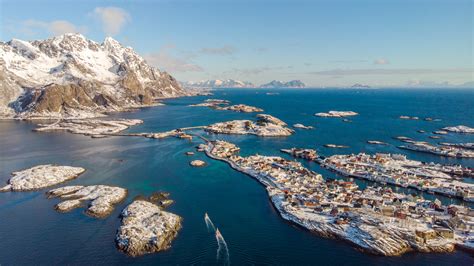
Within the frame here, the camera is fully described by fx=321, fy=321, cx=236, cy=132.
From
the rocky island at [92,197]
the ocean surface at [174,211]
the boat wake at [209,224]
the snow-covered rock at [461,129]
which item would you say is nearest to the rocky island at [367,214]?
the ocean surface at [174,211]

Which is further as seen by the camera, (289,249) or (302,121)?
(302,121)

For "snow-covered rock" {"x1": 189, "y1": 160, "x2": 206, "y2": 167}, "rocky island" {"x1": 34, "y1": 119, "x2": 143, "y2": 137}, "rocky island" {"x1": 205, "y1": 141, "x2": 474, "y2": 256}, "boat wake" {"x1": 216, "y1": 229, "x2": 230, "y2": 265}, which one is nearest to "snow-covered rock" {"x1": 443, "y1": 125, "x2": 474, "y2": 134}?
"rocky island" {"x1": 205, "y1": 141, "x2": 474, "y2": 256}

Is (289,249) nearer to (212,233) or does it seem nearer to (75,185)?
(212,233)

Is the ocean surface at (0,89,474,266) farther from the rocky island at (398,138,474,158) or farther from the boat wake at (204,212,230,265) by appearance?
the rocky island at (398,138,474,158)

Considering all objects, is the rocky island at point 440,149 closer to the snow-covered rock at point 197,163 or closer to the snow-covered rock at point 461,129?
the snow-covered rock at point 461,129

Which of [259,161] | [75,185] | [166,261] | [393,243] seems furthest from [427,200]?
[75,185]

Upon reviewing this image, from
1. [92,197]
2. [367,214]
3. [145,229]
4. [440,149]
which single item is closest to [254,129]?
[440,149]
